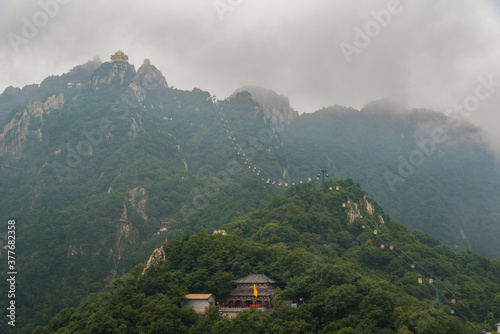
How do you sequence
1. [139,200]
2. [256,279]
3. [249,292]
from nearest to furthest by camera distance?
1. [249,292]
2. [256,279]
3. [139,200]

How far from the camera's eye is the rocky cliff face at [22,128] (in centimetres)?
13212

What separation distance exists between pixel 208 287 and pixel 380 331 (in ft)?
61.6

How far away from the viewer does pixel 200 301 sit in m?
58.6

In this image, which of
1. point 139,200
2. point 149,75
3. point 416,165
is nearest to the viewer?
point 139,200

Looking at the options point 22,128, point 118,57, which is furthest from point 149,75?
point 22,128

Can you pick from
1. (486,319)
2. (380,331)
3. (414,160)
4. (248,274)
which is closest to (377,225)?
(486,319)

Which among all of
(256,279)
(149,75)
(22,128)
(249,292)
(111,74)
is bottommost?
(249,292)

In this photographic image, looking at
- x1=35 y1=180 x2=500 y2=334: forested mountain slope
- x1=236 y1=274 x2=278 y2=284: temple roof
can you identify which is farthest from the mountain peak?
x1=236 y1=274 x2=278 y2=284: temple roof

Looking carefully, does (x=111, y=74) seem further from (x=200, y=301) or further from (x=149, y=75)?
(x=200, y=301)

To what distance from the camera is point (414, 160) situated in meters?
168

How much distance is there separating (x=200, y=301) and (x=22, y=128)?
310 ft

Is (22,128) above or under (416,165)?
above

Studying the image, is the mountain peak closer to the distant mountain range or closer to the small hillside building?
the distant mountain range

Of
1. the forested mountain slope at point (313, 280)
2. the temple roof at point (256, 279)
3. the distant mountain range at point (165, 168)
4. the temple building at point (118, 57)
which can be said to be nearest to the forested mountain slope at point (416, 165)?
the distant mountain range at point (165, 168)
